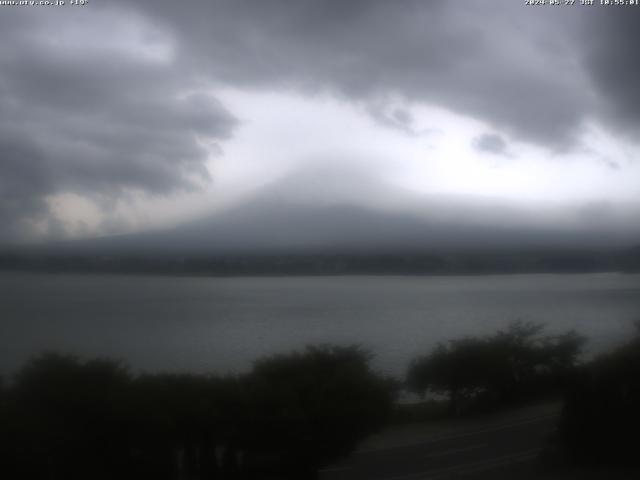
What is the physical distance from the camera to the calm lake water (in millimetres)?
7551

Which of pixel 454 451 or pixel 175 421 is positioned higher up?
pixel 175 421

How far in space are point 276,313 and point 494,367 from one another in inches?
132

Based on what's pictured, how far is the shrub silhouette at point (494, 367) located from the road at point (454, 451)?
572 mm

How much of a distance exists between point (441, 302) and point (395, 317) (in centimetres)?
86

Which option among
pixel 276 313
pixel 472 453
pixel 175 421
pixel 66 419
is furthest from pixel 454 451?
pixel 66 419

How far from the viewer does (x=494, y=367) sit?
857 cm

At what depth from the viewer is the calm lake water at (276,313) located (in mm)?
7551

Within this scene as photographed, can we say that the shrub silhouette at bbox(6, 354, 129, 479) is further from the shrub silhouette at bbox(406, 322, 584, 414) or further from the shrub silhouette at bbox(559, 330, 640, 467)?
the shrub silhouette at bbox(559, 330, 640, 467)

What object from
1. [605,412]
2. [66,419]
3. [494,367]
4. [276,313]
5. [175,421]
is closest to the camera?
[66,419]

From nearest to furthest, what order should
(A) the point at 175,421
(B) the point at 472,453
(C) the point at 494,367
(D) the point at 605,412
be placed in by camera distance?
1. (A) the point at 175,421
2. (B) the point at 472,453
3. (D) the point at 605,412
4. (C) the point at 494,367

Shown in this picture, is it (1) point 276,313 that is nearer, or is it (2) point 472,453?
A: (2) point 472,453

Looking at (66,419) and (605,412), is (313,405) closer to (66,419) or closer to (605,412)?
(66,419)

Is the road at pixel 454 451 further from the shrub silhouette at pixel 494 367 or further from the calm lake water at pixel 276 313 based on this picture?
the calm lake water at pixel 276 313

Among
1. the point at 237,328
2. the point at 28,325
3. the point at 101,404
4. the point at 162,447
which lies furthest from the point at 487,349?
the point at 28,325
